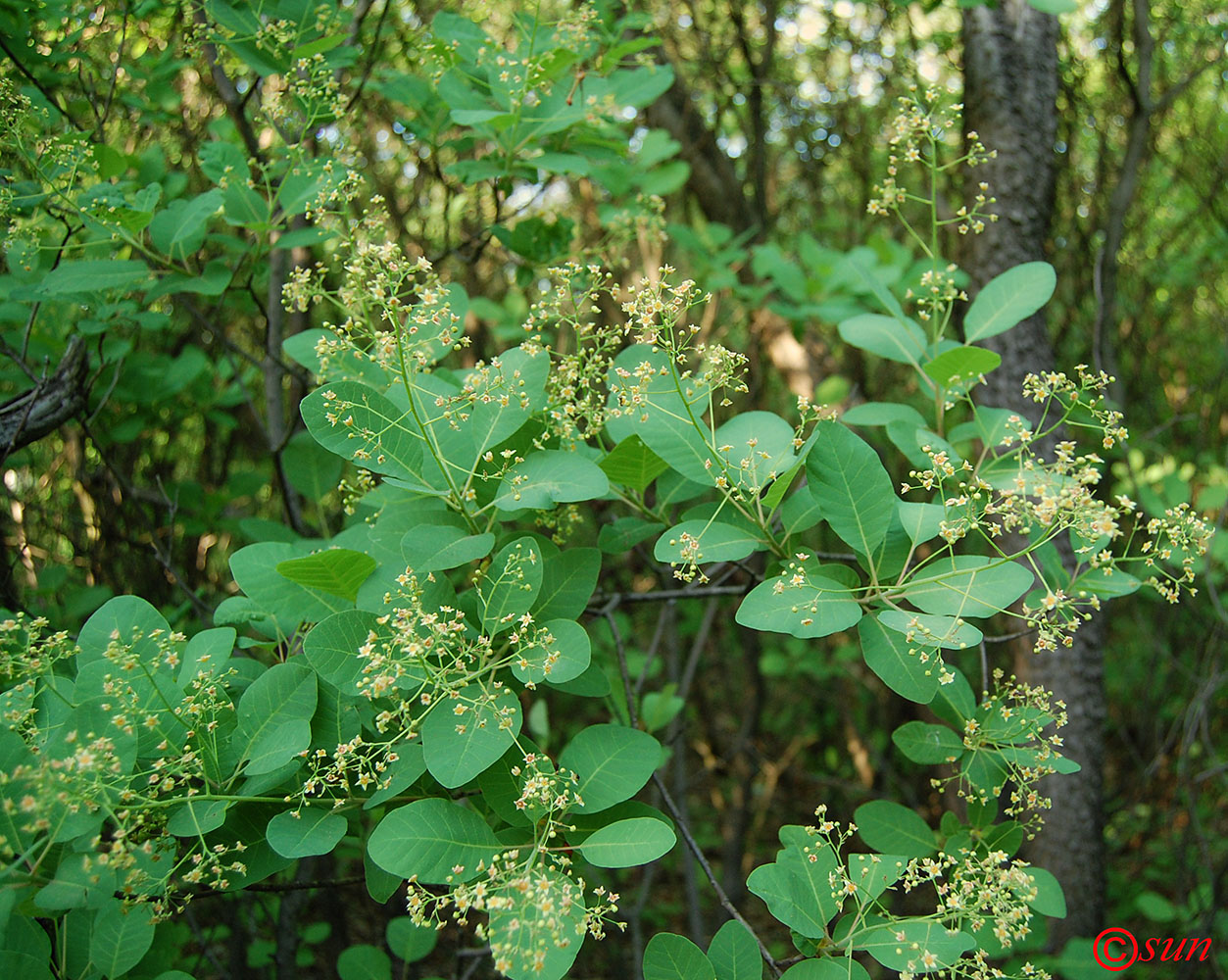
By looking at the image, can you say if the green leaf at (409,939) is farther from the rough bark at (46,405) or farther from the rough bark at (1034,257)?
the rough bark at (1034,257)

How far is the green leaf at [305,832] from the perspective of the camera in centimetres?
107

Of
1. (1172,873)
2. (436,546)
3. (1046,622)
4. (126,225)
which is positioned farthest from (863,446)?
(1172,873)

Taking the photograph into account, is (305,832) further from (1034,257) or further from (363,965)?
(1034,257)

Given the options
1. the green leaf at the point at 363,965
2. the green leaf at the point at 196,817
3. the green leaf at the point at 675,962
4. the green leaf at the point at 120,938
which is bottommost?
the green leaf at the point at 363,965

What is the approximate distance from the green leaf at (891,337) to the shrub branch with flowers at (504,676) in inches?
7.2

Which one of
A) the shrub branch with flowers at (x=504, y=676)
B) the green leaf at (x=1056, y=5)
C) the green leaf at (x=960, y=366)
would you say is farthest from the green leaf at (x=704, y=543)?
the green leaf at (x=1056, y=5)

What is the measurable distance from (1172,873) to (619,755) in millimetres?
3974

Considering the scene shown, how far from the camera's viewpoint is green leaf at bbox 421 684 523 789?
104 centimetres

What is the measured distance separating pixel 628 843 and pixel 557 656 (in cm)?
25

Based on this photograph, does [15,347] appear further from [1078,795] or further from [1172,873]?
[1172,873]

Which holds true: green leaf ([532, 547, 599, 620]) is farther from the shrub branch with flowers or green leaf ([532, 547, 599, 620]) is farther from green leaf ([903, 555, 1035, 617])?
green leaf ([903, 555, 1035, 617])

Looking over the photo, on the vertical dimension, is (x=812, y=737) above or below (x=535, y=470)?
below

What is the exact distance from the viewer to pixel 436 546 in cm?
117

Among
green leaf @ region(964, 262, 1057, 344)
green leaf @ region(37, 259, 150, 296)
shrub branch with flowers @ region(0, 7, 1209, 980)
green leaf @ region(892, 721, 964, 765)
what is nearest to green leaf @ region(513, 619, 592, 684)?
shrub branch with flowers @ region(0, 7, 1209, 980)
